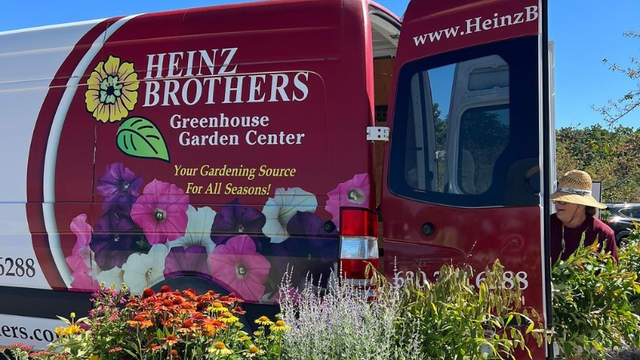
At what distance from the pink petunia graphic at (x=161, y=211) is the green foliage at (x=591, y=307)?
2.34m

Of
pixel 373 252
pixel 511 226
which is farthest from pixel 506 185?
pixel 373 252

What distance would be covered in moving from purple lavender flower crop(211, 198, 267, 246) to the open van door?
2.61 ft

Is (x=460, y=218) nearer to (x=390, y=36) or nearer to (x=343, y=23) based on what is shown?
(x=343, y=23)

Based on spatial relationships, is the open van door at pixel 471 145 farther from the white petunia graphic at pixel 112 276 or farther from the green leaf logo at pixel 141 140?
the white petunia graphic at pixel 112 276

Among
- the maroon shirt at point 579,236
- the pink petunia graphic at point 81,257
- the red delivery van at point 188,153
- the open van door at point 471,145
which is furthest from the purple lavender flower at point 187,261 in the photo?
the maroon shirt at point 579,236

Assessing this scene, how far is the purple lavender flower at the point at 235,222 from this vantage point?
3.59 metres

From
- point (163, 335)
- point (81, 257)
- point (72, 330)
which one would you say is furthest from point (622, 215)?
point (72, 330)

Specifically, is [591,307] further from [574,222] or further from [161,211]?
[161,211]

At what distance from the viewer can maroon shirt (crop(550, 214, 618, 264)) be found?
3.77 m

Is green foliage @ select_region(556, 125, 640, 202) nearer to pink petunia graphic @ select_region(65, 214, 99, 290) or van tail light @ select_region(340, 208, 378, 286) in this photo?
van tail light @ select_region(340, 208, 378, 286)

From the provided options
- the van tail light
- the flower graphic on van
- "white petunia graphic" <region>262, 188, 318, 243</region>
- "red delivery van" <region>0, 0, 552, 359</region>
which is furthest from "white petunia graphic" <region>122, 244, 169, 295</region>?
the van tail light

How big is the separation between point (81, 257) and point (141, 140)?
94 cm

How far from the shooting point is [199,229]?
3.71 meters

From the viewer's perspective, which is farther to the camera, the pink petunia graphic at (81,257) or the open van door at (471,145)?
the pink petunia graphic at (81,257)
